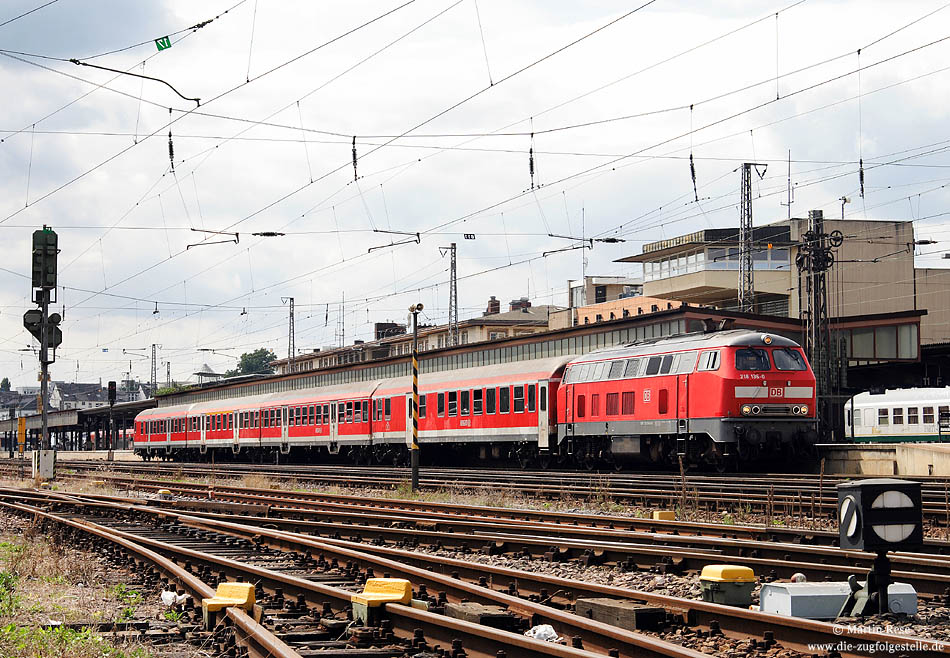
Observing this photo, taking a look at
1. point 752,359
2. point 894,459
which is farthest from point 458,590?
point 894,459

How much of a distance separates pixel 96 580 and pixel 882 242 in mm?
66401

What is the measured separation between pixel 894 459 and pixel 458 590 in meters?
19.6

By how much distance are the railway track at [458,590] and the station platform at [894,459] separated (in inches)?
618

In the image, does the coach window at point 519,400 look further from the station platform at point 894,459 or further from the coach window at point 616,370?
the station platform at point 894,459

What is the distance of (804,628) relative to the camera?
699cm

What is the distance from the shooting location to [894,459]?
26172mm

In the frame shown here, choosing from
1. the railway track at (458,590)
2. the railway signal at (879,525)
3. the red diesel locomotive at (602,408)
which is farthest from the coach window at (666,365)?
the railway signal at (879,525)

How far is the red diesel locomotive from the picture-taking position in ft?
83.8


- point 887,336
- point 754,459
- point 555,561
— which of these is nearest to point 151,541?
point 555,561

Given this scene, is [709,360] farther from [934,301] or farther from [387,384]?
[934,301]

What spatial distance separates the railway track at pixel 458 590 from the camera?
275 inches

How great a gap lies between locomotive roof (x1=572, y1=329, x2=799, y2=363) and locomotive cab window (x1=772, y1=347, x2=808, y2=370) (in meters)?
0.16

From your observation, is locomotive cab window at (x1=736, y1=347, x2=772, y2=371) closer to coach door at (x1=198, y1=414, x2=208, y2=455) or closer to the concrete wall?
coach door at (x1=198, y1=414, x2=208, y2=455)

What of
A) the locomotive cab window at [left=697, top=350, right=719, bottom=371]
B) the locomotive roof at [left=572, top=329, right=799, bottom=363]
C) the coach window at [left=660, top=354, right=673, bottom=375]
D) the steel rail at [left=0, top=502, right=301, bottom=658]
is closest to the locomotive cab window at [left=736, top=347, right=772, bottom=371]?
the locomotive roof at [left=572, top=329, right=799, bottom=363]
